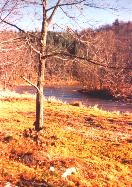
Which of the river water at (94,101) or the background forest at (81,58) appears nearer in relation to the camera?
the background forest at (81,58)

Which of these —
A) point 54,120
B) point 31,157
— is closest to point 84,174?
point 31,157

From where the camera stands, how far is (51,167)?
10.0 m

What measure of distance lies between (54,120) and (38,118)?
5.94m

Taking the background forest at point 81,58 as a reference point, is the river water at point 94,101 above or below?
below

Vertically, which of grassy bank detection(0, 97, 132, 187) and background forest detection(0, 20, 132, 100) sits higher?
background forest detection(0, 20, 132, 100)

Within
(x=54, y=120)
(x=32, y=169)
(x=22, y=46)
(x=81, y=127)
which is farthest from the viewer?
(x=54, y=120)

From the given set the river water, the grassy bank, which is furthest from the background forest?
the river water

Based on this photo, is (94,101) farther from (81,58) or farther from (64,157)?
(64,157)

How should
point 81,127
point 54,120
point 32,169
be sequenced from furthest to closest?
point 54,120, point 81,127, point 32,169

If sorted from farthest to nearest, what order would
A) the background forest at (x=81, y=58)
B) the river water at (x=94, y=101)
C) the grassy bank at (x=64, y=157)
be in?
the river water at (x=94, y=101), the background forest at (x=81, y=58), the grassy bank at (x=64, y=157)

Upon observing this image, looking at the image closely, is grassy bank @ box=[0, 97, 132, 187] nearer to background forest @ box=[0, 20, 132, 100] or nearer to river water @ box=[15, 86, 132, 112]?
background forest @ box=[0, 20, 132, 100]

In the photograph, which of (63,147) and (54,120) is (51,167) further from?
(54,120)

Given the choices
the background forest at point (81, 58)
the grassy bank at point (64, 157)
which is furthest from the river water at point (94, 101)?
the background forest at point (81, 58)

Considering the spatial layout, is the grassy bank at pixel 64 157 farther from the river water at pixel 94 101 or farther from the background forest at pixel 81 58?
the river water at pixel 94 101
